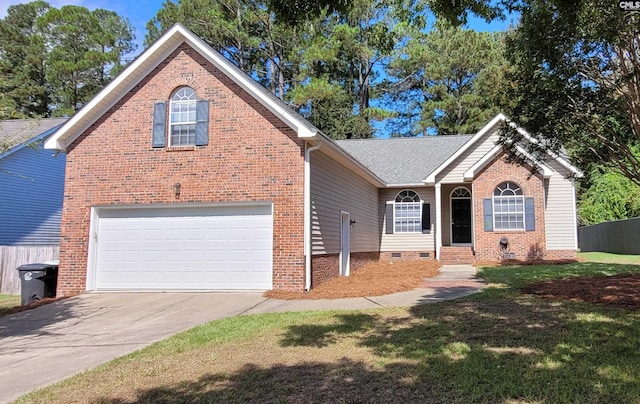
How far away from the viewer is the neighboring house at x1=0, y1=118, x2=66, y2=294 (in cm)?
1739

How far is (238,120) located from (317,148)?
2.11m

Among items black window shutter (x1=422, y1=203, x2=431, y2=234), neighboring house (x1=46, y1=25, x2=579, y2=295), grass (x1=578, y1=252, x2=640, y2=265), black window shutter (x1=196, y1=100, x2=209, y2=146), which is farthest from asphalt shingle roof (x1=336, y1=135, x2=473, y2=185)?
black window shutter (x1=196, y1=100, x2=209, y2=146)

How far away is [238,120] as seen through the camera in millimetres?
11602

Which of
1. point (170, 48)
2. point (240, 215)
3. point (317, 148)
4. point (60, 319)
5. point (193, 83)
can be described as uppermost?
point (170, 48)

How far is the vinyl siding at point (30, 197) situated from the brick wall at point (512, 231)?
54.4 feet

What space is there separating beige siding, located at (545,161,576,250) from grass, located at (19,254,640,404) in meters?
10.8

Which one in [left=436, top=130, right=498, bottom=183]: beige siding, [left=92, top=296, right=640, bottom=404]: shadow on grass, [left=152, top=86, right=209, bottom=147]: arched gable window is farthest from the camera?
[left=436, top=130, right=498, bottom=183]: beige siding

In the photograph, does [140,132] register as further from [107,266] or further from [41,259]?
[41,259]

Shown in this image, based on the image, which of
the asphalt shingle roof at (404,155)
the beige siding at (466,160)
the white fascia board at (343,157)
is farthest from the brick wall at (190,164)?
the beige siding at (466,160)

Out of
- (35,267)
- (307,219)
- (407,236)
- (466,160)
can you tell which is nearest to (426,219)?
(407,236)

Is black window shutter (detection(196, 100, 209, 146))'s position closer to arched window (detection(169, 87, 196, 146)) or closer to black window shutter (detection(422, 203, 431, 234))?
arched window (detection(169, 87, 196, 146))

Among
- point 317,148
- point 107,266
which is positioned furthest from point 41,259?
point 317,148

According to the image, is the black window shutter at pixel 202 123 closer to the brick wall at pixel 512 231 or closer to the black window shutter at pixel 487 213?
the brick wall at pixel 512 231

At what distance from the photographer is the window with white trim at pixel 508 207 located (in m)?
17.1
